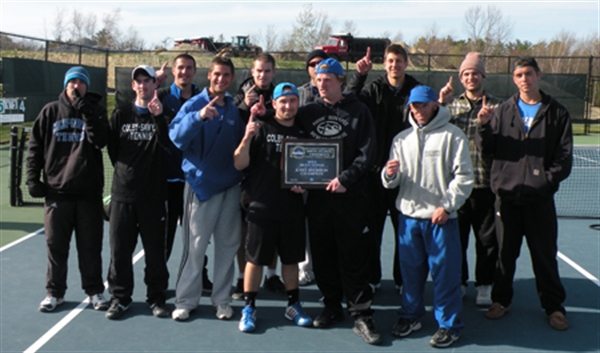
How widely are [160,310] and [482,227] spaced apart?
314cm

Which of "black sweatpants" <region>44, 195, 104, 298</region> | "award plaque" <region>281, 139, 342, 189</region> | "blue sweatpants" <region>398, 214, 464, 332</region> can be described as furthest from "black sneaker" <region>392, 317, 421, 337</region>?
"black sweatpants" <region>44, 195, 104, 298</region>

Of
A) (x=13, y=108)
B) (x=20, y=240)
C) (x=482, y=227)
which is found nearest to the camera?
(x=482, y=227)

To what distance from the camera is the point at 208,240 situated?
5.70 metres

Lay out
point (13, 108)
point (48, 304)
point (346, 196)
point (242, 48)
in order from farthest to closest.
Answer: point (242, 48)
point (13, 108)
point (48, 304)
point (346, 196)

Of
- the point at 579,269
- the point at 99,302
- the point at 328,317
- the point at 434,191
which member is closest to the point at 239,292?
the point at 328,317

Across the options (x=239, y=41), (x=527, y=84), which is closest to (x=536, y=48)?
(x=239, y=41)

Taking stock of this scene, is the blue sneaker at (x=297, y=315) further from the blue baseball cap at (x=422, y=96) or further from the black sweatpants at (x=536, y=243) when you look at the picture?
the blue baseball cap at (x=422, y=96)

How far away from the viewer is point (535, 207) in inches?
215

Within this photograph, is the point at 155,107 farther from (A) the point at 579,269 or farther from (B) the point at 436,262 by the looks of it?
(A) the point at 579,269

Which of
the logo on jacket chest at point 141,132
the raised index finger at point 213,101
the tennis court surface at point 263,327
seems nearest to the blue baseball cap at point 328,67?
the raised index finger at point 213,101

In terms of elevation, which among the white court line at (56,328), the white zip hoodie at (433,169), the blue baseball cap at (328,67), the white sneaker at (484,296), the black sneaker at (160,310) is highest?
the blue baseball cap at (328,67)

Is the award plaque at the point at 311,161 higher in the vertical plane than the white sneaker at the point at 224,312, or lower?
higher

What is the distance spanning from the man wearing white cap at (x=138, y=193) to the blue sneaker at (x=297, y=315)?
3.73 feet

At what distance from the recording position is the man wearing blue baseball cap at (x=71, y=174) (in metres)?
5.62
